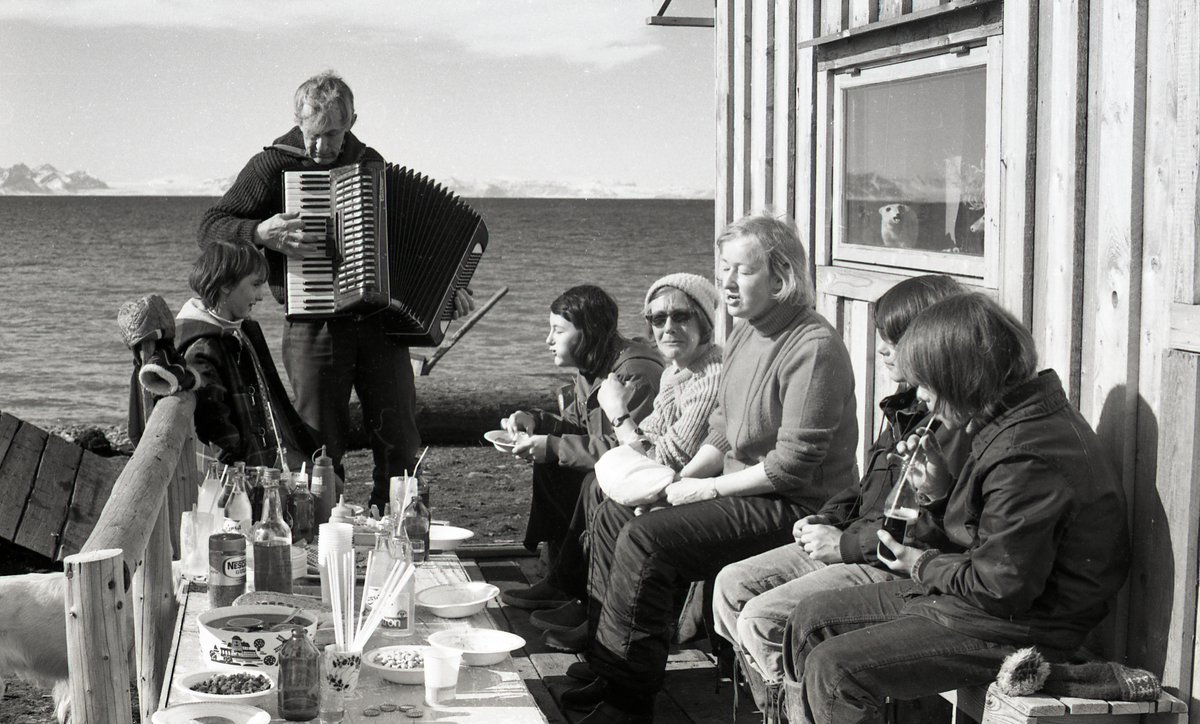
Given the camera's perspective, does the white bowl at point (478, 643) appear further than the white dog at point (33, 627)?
No

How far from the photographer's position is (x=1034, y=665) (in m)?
2.60

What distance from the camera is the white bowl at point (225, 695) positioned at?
2.28m

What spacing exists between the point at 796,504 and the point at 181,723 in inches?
78.0

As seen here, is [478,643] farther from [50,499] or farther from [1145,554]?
[50,499]

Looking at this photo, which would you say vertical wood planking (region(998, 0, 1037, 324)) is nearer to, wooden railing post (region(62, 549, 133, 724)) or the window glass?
the window glass

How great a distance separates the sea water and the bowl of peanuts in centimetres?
1162

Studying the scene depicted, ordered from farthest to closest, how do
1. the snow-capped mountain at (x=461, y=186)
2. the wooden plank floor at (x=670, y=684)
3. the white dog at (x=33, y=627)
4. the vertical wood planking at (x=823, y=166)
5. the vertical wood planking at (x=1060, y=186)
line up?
1. the snow-capped mountain at (x=461, y=186)
2. the vertical wood planking at (x=823, y=166)
3. the wooden plank floor at (x=670, y=684)
4. the white dog at (x=33, y=627)
5. the vertical wood planking at (x=1060, y=186)

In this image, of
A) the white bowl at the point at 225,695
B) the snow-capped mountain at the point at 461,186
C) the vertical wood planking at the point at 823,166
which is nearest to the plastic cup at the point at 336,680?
the white bowl at the point at 225,695

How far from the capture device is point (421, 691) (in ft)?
8.11

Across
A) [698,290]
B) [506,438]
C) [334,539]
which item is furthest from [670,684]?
[334,539]

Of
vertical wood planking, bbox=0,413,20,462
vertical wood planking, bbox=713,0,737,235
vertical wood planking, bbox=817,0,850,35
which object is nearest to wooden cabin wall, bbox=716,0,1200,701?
vertical wood planking, bbox=817,0,850,35

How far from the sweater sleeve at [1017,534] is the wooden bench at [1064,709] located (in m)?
0.19

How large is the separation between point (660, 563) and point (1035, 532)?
47.7 inches

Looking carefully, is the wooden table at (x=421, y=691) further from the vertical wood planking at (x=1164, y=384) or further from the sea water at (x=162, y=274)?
the sea water at (x=162, y=274)
